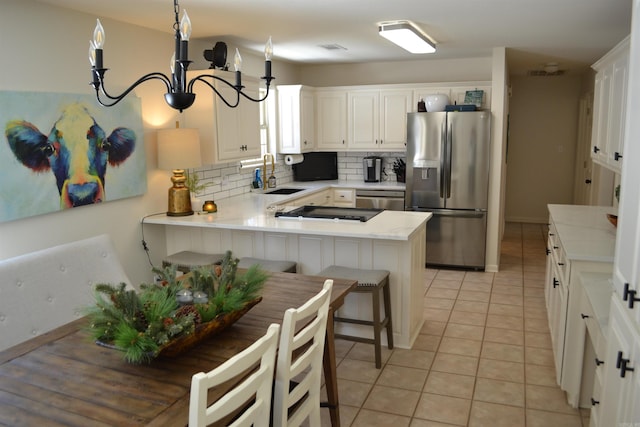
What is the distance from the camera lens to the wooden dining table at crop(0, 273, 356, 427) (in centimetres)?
154

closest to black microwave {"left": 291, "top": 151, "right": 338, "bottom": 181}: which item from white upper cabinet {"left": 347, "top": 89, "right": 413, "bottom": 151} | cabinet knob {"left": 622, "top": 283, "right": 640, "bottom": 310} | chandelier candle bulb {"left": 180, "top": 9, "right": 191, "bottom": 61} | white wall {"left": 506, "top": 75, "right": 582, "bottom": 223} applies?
white upper cabinet {"left": 347, "top": 89, "right": 413, "bottom": 151}

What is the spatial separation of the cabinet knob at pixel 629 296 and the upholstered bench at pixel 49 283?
2.17 metres

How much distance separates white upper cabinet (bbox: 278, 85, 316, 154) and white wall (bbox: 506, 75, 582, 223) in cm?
392

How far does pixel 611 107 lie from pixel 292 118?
3.54m

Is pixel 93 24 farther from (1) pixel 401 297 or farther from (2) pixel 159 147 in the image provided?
(1) pixel 401 297

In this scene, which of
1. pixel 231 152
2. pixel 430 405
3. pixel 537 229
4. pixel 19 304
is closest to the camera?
pixel 19 304

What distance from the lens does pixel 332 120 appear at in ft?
21.5

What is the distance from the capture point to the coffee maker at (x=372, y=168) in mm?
6602

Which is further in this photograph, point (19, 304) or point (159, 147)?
point (159, 147)

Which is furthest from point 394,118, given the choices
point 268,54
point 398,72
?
point 268,54

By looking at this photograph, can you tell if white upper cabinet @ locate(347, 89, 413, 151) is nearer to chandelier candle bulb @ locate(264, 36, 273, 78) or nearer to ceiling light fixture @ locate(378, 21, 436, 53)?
ceiling light fixture @ locate(378, 21, 436, 53)

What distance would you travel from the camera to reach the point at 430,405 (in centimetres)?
303

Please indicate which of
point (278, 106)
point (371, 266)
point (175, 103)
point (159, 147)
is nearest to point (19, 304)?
point (175, 103)

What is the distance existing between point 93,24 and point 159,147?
968 millimetres
